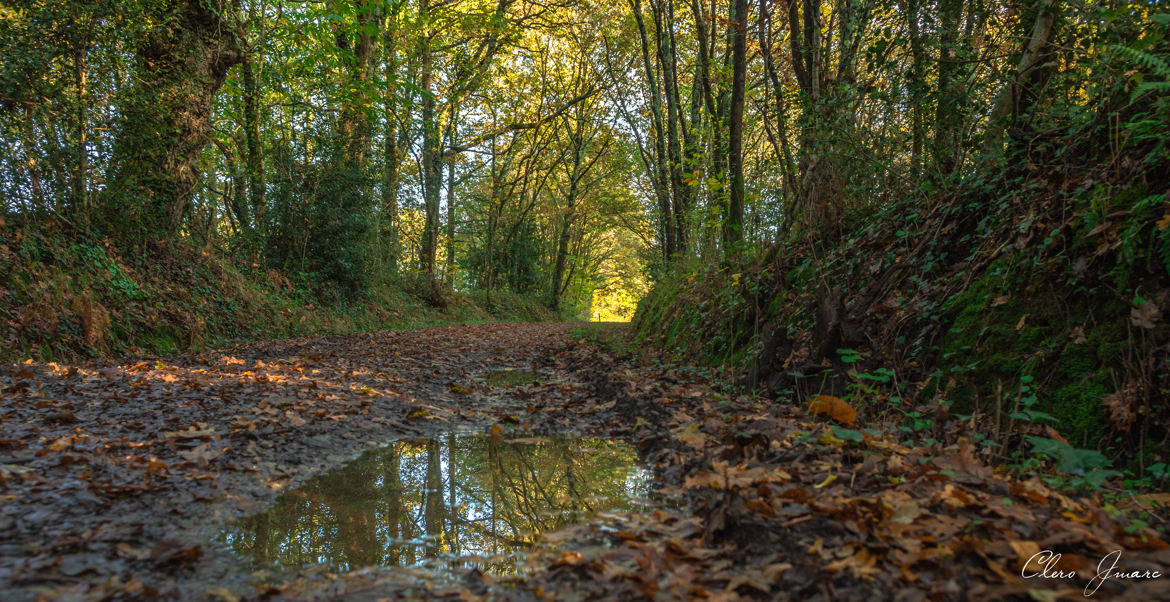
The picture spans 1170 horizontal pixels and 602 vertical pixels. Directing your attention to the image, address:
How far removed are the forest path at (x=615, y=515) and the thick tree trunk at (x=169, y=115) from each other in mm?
5886

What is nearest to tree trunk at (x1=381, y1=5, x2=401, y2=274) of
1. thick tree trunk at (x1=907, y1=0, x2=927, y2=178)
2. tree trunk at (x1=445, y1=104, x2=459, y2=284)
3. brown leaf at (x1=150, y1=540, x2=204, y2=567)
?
tree trunk at (x1=445, y1=104, x2=459, y2=284)

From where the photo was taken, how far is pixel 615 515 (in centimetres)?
303

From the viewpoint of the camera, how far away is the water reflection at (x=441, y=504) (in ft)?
8.56

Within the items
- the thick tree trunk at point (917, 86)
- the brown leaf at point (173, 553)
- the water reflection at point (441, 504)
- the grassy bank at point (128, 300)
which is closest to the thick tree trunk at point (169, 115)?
the grassy bank at point (128, 300)

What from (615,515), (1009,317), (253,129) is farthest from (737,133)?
(253,129)

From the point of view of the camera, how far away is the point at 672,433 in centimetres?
429

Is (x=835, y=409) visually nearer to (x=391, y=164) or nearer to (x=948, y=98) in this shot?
(x=948, y=98)

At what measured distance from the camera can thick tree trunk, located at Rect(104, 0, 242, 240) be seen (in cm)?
967

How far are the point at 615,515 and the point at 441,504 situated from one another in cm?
103

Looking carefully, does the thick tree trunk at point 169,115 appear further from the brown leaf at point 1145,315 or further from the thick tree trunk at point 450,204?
the brown leaf at point 1145,315

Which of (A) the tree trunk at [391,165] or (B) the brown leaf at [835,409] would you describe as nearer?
(B) the brown leaf at [835,409]

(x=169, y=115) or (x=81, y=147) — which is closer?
(x=81, y=147)

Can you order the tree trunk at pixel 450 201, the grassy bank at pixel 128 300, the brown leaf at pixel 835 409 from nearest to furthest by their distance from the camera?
the brown leaf at pixel 835 409
the grassy bank at pixel 128 300
the tree trunk at pixel 450 201

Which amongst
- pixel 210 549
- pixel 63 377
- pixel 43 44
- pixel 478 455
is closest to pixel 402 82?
pixel 43 44
